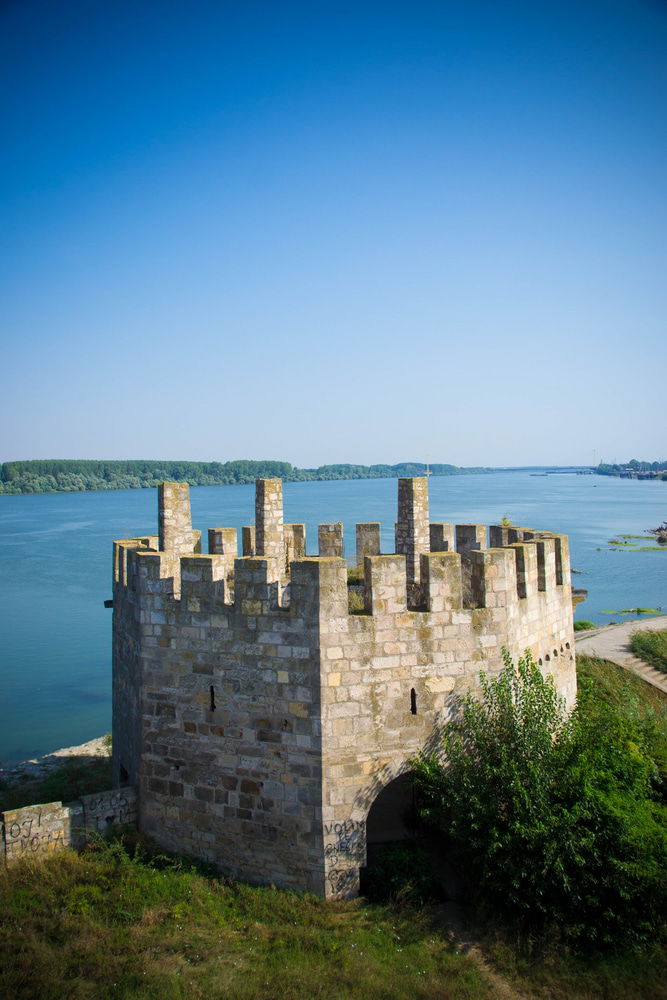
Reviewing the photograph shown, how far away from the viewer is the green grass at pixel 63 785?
13375 mm

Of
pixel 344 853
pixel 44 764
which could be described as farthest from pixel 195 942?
pixel 44 764

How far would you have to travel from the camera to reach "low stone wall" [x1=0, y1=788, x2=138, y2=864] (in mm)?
8797

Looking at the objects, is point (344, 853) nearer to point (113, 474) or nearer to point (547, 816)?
point (547, 816)

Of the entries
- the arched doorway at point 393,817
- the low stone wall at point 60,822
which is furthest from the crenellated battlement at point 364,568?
the arched doorway at point 393,817

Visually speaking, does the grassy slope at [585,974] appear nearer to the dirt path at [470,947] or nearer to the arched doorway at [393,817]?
the dirt path at [470,947]

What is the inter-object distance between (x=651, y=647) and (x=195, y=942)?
19.7m

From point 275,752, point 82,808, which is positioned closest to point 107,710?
point 82,808

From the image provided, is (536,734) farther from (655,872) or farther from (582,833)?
(655,872)

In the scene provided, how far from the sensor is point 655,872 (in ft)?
24.7

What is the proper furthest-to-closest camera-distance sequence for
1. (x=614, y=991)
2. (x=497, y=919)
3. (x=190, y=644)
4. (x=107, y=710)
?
(x=107, y=710)
(x=190, y=644)
(x=497, y=919)
(x=614, y=991)

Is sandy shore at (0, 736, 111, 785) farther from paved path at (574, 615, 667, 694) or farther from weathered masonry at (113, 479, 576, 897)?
paved path at (574, 615, 667, 694)

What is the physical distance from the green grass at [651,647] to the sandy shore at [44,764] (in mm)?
16929

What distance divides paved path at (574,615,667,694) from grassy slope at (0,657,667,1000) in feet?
48.2

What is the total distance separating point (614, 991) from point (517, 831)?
166 cm
